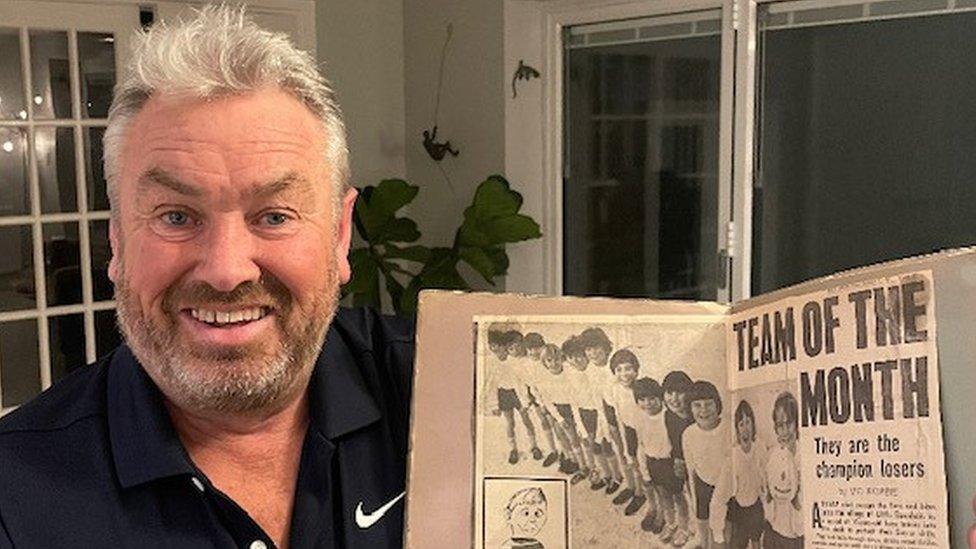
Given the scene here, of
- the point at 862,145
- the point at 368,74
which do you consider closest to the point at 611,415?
the point at 862,145

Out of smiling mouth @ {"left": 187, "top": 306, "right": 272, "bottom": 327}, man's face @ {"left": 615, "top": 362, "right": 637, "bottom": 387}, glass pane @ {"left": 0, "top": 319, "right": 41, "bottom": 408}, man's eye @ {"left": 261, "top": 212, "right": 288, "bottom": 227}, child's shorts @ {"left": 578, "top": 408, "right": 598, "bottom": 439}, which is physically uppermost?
man's eye @ {"left": 261, "top": 212, "right": 288, "bottom": 227}

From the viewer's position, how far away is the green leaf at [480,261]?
329 cm

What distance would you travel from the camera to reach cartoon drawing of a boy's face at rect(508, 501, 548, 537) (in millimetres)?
809

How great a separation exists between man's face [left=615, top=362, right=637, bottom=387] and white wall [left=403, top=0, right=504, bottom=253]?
2.69 metres

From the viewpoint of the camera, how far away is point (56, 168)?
124 inches

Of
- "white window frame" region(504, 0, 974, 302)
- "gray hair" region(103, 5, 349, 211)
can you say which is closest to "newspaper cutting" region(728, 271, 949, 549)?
"gray hair" region(103, 5, 349, 211)

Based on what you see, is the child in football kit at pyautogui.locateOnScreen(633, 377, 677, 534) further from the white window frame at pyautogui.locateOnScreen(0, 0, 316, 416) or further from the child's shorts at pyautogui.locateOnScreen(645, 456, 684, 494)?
the white window frame at pyautogui.locateOnScreen(0, 0, 316, 416)

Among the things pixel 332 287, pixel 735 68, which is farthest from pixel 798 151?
pixel 332 287

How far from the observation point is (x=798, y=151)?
9.32ft

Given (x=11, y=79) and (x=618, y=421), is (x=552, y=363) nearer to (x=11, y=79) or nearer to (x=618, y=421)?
(x=618, y=421)

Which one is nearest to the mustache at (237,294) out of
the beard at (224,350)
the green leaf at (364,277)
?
the beard at (224,350)

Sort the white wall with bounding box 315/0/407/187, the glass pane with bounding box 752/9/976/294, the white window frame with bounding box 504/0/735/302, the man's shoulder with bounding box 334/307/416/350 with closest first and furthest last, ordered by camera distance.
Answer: the man's shoulder with bounding box 334/307/416/350, the glass pane with bounding box 752/9/976/294, the white window frame with bounding box 504/0/735/302, the white wall with bounding box 315/0/407/187

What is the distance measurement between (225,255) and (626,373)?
0.36 m

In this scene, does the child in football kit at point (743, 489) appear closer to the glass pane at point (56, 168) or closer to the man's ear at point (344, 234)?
the man's ear at point (344, 234)
